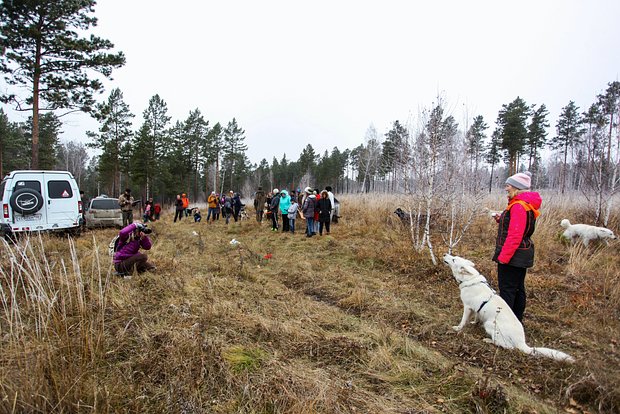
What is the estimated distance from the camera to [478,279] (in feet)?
11.7

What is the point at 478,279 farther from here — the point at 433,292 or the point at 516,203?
the point at 433,292

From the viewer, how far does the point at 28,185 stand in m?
7.95

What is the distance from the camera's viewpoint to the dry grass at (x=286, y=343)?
6.40 feet

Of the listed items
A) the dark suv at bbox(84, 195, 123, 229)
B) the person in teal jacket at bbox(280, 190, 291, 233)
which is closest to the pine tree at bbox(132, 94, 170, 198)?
the dark suv at bbox(84, 195, 123, 229)

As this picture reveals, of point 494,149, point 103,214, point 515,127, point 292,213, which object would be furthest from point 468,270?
point 494,149

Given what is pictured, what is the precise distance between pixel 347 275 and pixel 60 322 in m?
4.72

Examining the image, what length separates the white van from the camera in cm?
742

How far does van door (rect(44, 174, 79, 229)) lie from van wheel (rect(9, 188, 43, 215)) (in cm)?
44

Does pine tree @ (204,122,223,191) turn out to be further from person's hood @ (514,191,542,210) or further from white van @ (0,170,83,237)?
person's hood @ (514,191,542,210)

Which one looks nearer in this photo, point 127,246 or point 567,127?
point 127,246

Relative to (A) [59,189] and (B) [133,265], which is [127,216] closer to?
(A) [59,189]

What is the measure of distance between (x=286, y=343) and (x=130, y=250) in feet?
12.0

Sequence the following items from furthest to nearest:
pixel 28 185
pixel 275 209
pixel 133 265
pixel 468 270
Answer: pixel 275 209, pixel 28 185, pixel 133 265, pixel 468 270

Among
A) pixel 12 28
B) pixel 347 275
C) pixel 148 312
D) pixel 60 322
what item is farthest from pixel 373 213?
pixel 12 28
